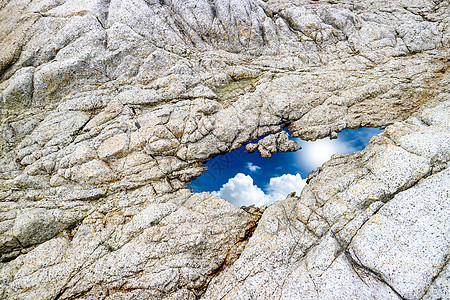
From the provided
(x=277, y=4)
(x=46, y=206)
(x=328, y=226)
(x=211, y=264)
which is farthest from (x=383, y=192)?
(x=277, y=4)

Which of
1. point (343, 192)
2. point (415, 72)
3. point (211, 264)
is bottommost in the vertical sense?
point (211, 264)

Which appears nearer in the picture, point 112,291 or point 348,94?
point 112,291

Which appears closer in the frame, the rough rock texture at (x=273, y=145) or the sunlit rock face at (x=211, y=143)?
the sunlit rock face at (x=211, y=143)

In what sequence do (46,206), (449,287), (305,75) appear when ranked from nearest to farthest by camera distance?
(449,287)
(46,206)
(305,75)

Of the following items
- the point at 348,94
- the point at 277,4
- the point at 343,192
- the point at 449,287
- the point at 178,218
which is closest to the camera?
the point at 449,287

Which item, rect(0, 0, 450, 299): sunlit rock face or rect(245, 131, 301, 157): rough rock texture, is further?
rect(245, 131, 301, 157): rough rock texture

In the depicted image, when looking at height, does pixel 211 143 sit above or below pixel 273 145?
above

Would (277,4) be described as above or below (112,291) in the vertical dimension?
above

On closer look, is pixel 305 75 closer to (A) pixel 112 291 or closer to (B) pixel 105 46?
(B) pixel 105 46
